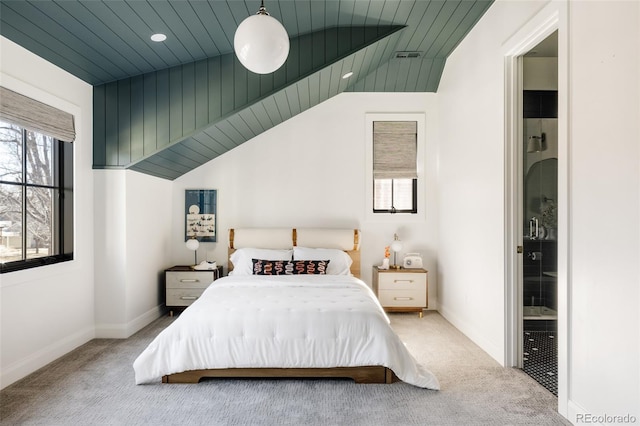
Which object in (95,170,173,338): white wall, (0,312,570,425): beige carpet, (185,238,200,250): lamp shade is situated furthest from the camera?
(185,238,200,250): lamp shade

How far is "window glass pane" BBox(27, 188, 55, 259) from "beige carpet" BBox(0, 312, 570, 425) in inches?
35.6

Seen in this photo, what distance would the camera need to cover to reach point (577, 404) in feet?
7.58

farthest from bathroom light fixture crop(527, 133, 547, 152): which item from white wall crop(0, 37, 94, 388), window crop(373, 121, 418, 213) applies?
white wall crop(0, 37, 94, 388)

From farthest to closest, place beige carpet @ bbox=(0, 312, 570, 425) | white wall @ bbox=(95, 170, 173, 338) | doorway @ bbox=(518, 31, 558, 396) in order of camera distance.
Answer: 1. doorway @ bbox=(518, 31, 558, 396)
2. white wall @ bbox=(95, 170, 173, 338)
3. beige carpet @ bbox=(0, 312, 570, 425)

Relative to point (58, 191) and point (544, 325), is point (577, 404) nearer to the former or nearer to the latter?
point (544, 325)

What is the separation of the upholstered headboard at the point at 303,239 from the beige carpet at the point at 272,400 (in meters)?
1.93

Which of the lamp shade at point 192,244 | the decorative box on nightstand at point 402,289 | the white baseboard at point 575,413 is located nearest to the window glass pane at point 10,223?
the lamp shade at point 192,244

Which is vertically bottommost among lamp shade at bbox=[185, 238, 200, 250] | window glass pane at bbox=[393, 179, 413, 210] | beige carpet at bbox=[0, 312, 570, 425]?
beige carpet at bbox=[0, 312, 570, 425]

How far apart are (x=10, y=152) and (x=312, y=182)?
309 cm

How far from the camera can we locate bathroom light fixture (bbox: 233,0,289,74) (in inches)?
83.4

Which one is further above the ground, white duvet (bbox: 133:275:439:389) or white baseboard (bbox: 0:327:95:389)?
white duvet (bbox: 133:275:439:389)

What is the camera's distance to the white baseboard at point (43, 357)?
2.85m

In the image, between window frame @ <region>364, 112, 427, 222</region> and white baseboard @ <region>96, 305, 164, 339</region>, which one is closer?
white baseboard @ <region>96, 305, 164, 339</region>

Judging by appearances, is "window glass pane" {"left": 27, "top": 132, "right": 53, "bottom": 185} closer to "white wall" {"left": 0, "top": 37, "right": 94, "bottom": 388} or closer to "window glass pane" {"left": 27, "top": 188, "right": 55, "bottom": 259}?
"window glass pane" {"left": 27, "top": 188, "right": 55, "bottom": 259}
